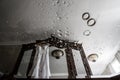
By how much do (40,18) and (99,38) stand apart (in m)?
0.72

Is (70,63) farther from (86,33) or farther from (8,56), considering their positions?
(8,56)

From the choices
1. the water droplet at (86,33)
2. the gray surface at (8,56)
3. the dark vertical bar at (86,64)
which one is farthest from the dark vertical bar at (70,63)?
the gray surface at (8,56)

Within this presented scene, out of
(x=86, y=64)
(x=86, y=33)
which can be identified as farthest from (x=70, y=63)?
(x=86, y=33)

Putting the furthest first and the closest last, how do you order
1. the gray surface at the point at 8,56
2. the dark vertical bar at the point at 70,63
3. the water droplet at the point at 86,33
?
the gray surface at the point at 8,56
the water droplet at the point at 86,33
the dark vertical bar at the point at 70,63

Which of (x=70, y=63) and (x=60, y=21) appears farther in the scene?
(x=60, y=21)

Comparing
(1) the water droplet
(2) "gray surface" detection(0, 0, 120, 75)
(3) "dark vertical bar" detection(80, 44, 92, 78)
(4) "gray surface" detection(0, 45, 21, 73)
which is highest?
(2) "gray surface" detection(0, 0, 120, 75)

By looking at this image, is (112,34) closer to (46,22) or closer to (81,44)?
(81,44)

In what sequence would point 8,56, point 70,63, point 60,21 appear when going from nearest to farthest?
point 70,63, point 60,21, point 8,56

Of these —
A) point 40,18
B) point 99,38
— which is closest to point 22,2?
point 40,18

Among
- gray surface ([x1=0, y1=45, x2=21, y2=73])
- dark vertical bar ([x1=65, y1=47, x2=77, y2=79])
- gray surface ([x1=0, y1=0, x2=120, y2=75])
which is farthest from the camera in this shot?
gray surface ([x1=0, y1=45, x2=21, y2=73])

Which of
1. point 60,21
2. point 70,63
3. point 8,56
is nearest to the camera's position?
point 70,63

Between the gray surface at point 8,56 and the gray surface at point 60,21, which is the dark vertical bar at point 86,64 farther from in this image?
the gray surface at point 8,56

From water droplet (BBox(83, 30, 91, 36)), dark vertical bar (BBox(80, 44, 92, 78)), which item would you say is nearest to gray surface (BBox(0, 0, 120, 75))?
water droplet (BBox(83, 30, 91, 36))

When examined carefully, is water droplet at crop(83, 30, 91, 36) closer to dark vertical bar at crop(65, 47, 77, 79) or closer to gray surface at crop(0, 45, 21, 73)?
dark vertical bar at crop(65, 47, 77, 79)
